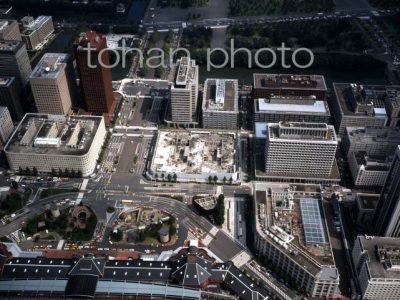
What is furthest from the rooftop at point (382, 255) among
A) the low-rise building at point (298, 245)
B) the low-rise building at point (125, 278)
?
the low-rise building at point (125, 278)

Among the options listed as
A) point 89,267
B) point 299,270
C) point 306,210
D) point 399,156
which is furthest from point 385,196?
point 89,267

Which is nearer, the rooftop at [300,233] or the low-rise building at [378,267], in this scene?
the low-rise building at [378,267]

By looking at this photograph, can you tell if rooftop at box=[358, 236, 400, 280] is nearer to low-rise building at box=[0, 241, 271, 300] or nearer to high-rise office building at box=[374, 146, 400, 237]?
high-rise office building at box=[374, 146, 400, 237]

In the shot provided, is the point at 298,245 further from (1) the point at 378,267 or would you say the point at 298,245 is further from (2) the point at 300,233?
(1) the point at 378,267

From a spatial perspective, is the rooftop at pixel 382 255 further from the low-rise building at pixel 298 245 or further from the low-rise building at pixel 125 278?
the low-rise building at pixel 125 278

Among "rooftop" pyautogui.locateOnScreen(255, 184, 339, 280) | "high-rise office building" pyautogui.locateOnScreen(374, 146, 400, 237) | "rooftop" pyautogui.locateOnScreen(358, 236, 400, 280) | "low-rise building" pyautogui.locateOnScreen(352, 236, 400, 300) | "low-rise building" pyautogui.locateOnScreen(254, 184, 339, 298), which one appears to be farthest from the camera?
"rooftop" pyautogui.locateOnScreen(255, 184, 339, 280)

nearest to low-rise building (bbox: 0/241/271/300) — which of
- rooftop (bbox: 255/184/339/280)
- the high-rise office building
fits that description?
rooftop (bbox: 255/184/339/280)

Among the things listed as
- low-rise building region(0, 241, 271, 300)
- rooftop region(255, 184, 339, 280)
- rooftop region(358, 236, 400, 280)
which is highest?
rooftop region(358, 236, 400, 280)

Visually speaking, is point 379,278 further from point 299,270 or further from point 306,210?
point 306,210
